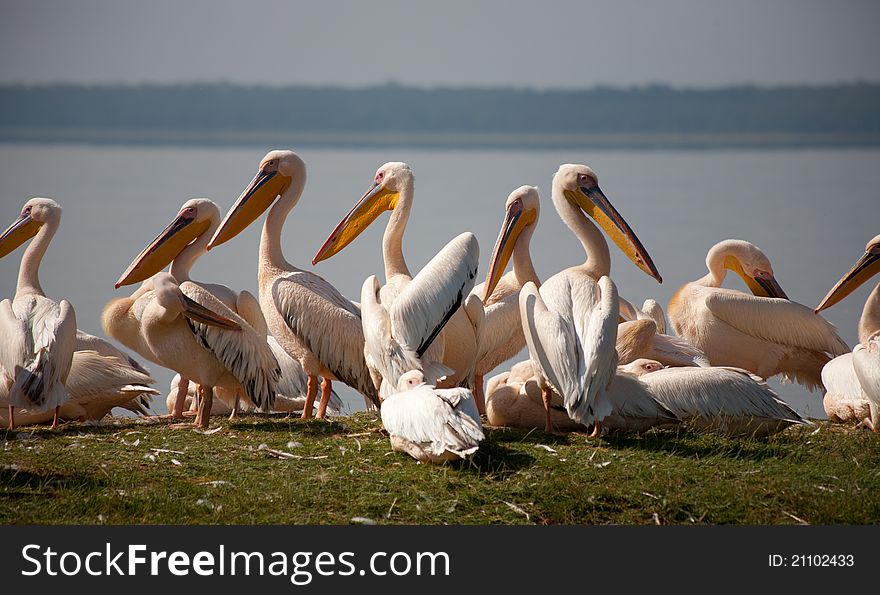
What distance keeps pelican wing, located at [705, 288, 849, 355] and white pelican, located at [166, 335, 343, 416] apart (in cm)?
254

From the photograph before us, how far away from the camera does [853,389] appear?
643 cm

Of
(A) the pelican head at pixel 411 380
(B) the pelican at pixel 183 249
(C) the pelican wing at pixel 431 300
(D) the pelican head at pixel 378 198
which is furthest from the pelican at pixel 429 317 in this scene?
(B) the pelican at pixel 183 249

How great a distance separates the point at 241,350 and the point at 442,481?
1.87 metres

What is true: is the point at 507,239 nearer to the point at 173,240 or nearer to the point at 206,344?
the point at 206,344

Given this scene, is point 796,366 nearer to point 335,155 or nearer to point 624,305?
point 624,305

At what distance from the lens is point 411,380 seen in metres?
5.42

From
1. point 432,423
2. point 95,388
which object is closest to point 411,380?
point 432,423

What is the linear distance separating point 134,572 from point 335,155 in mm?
37904

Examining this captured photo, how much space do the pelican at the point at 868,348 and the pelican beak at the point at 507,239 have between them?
1.95 meters

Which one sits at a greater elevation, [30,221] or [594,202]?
[594,202]

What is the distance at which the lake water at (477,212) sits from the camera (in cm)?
1431

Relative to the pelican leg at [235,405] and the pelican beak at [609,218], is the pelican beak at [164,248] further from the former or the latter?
the pelican beak at [609,218]

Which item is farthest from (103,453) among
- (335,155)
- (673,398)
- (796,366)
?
(335,155)

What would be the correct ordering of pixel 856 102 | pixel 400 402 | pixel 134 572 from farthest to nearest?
pixel 856 102 < pixel 400 402 < pixel 134 572
